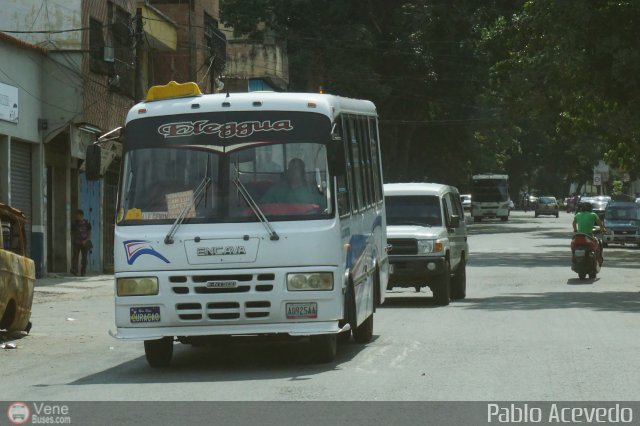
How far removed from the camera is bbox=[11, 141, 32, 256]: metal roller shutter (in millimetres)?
32750

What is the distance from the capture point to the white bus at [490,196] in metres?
87.4

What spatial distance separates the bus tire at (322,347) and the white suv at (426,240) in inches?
354

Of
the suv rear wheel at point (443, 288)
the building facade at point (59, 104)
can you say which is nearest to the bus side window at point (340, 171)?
the suv rear wheel at point (443, 288)

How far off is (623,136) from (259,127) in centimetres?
2081

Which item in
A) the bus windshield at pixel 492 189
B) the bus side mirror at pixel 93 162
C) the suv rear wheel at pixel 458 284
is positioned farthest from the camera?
the bus windshield at pixel 492 189

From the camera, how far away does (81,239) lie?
34406 mm

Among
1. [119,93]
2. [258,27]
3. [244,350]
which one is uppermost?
[258,27]

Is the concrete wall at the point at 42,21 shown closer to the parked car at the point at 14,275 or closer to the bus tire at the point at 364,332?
the parked car at the point at 14,275

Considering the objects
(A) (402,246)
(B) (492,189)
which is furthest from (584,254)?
(B) (492,189)

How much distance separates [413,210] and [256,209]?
10.7m

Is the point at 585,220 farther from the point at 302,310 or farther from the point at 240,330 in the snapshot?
the point at 240,330

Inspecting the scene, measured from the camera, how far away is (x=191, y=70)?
38469mm
